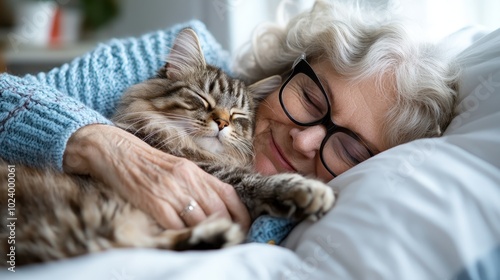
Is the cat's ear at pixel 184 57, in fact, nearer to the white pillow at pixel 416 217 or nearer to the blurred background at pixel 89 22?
the white pillow at pixel 416 217

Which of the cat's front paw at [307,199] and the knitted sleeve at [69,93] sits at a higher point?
the knitted sleeve at [69,93]

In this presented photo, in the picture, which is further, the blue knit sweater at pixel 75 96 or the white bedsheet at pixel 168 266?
the blue knit sweater at pixel 75 96

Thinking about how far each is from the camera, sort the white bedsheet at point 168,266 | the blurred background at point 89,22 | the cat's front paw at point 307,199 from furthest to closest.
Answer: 1. the blurred background at point 89,22
2. the cat's front paw at point 307,199
3. the white bedsheet at point 168,266

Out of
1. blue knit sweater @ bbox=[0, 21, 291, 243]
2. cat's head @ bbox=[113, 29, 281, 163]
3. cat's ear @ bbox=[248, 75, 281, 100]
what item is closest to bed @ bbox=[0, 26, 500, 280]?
blue knit sweater @ bbox=[0, 21, 291, 243]

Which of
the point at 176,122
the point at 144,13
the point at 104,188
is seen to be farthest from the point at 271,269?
the point at 144,13

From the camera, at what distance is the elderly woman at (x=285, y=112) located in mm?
1206

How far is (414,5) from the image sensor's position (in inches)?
81.0

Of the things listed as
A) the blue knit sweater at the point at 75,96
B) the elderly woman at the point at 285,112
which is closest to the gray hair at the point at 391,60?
the elderly woman at the point at 285,112

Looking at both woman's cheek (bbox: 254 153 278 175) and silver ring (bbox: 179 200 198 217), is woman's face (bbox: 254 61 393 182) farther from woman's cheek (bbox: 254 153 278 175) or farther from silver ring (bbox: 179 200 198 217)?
silver ring (bbox: 179 200 198 217)

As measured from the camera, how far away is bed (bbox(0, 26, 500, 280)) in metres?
0.86

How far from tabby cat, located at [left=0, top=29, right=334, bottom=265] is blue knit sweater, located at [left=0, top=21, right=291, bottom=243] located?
93 millimetres

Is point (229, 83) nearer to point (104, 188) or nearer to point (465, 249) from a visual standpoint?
point (104, 188)

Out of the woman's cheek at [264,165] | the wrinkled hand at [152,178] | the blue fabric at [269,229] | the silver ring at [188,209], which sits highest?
the wrinkled hand at [152,178]

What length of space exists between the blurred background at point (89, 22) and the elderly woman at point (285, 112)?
111 cm
